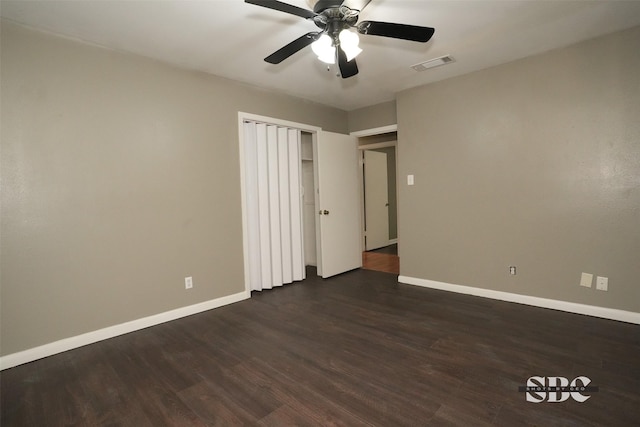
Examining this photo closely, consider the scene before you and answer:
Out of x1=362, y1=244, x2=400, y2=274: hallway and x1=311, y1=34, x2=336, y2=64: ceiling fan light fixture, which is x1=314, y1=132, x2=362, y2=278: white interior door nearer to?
x1=362, y1=244, x2=400, y2=274: hallway

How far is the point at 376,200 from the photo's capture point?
6.51 m

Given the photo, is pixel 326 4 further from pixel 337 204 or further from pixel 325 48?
pixel 337 204

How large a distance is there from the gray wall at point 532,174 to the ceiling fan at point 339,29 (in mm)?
1852

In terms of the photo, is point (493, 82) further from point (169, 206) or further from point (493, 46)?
point (169, 206)

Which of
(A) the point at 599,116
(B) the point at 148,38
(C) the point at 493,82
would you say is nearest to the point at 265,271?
(B) the point at 148,38

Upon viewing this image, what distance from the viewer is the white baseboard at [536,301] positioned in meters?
2.65

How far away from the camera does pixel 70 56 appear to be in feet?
7.96

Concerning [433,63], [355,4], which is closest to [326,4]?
[355,4]

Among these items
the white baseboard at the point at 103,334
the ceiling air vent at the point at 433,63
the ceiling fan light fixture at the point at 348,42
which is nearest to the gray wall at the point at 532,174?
the ceiling air vent at the point at 433,63

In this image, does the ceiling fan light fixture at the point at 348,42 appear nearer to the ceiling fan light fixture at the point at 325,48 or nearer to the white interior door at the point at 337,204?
the ceiling fan light fixture at the point at 325,48

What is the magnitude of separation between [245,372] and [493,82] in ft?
11.9

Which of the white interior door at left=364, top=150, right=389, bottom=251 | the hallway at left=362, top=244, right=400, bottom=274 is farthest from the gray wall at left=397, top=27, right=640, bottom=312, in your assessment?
the white interior door at left=364, top=150, right=389, bottom=251

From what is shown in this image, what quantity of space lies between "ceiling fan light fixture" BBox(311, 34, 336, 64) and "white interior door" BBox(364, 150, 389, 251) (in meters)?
4.23

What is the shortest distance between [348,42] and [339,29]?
10cm
